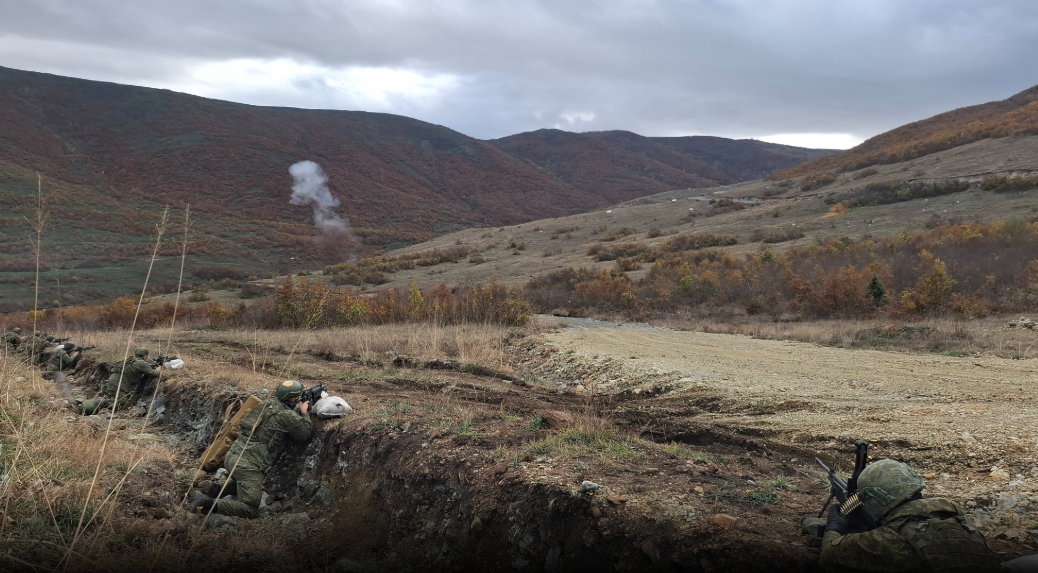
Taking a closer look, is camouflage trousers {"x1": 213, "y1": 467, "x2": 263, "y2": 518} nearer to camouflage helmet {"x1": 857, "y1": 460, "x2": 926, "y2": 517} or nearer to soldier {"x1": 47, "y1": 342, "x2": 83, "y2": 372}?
camouflage helmet {"x1": 857, "y1": 460, "x2": 926, "y2": 517}

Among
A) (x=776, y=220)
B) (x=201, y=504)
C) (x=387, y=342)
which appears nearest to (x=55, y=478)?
(x=201, y=504)

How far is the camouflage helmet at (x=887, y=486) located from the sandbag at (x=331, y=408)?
212 inches

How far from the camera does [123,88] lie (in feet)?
273

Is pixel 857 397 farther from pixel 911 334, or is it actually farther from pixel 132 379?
pixel 132 379

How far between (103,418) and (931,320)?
16.9m

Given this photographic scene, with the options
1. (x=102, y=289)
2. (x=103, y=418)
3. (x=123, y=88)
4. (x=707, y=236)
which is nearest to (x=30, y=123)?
(x=123, y=88)

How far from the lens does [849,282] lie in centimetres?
1777

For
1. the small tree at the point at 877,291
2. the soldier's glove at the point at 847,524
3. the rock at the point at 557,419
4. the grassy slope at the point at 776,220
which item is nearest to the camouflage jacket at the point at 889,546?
the soldier's glove at the point at 847,524

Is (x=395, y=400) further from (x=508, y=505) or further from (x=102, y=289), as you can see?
(x=102, y=289)

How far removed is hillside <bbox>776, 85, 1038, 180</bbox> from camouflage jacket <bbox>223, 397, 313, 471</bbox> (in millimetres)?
48788

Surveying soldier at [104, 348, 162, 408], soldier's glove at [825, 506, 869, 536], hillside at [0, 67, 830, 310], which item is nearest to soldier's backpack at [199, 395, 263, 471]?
soldier at [104, 348, 162, 408]

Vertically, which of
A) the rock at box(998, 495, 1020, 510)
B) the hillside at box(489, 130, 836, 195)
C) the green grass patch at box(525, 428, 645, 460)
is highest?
the hillside at box(489, 130, 836, 195)

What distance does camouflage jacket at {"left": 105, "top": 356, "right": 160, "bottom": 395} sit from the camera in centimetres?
940

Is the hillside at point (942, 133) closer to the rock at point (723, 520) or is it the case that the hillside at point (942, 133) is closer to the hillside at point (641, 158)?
the hillside at point (641, 158)
